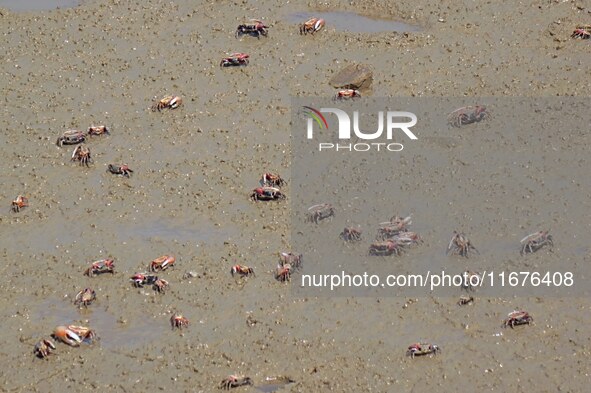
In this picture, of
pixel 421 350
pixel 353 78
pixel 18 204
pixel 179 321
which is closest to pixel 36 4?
pixel 18 204

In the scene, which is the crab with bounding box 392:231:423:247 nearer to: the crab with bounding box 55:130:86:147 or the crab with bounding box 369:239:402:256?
the crab with bounding box 369:239:402:256

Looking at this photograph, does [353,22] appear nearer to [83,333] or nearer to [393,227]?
[393,227]

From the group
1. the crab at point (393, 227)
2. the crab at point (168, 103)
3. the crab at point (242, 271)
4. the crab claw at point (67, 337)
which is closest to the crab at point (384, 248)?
the crab at point (393, 227)

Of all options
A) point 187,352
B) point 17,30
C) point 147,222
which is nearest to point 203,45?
point 17,30

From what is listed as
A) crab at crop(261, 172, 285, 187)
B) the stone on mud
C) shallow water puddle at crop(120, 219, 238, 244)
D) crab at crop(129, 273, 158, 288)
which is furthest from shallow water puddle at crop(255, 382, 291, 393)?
the stone on mud

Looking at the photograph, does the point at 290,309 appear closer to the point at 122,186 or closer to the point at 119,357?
the point at 119,357

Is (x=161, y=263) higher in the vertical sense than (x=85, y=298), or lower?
higher

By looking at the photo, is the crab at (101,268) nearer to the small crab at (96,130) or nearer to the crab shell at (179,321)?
the crab shell at (179,321)
